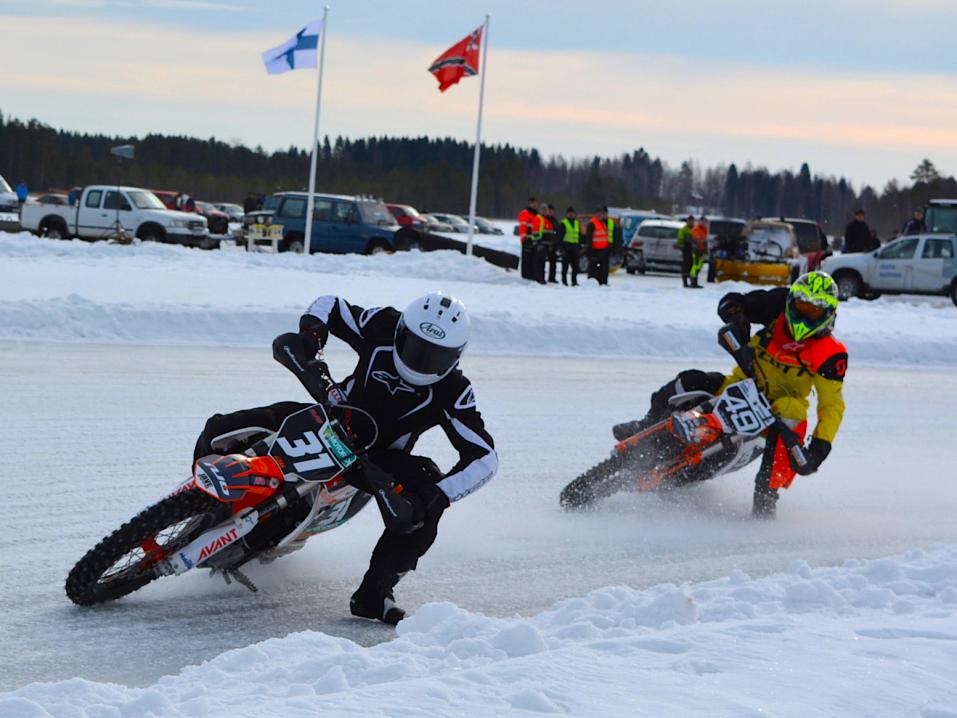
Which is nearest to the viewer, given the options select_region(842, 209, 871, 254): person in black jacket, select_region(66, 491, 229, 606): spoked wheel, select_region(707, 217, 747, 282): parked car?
select_region(66, 491, 229, 606): spoked wheel

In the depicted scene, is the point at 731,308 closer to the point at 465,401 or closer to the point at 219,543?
the point at 465,401

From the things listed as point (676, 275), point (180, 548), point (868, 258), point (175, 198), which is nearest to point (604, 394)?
point (180, 548)

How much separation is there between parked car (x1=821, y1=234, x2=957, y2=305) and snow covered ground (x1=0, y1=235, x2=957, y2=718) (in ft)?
41.6

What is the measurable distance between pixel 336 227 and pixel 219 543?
26322mm

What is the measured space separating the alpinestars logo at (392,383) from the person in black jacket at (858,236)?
26.2 m

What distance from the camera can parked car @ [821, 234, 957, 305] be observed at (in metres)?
28.2

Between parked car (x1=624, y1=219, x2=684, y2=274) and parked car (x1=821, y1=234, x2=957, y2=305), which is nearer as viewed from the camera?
parked car (x1=821, y1=234, x2=957, y2=305)

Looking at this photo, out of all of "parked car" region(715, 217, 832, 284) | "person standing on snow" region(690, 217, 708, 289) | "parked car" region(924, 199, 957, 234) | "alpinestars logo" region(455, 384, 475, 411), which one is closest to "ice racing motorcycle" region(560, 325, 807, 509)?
"alpinestars logo" region(455, 384, 475, 411)

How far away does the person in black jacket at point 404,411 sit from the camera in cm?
574

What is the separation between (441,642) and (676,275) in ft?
103

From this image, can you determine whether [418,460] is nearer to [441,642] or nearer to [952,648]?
[441,642]

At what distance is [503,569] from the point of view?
6922mm

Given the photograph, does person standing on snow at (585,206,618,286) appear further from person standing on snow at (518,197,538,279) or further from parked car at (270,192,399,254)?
parked car at (270,192,399,254)

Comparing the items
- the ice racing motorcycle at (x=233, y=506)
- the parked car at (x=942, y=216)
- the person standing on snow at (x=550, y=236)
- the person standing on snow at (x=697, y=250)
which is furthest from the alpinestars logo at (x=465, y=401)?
the parked car at (x=942, y=216)
